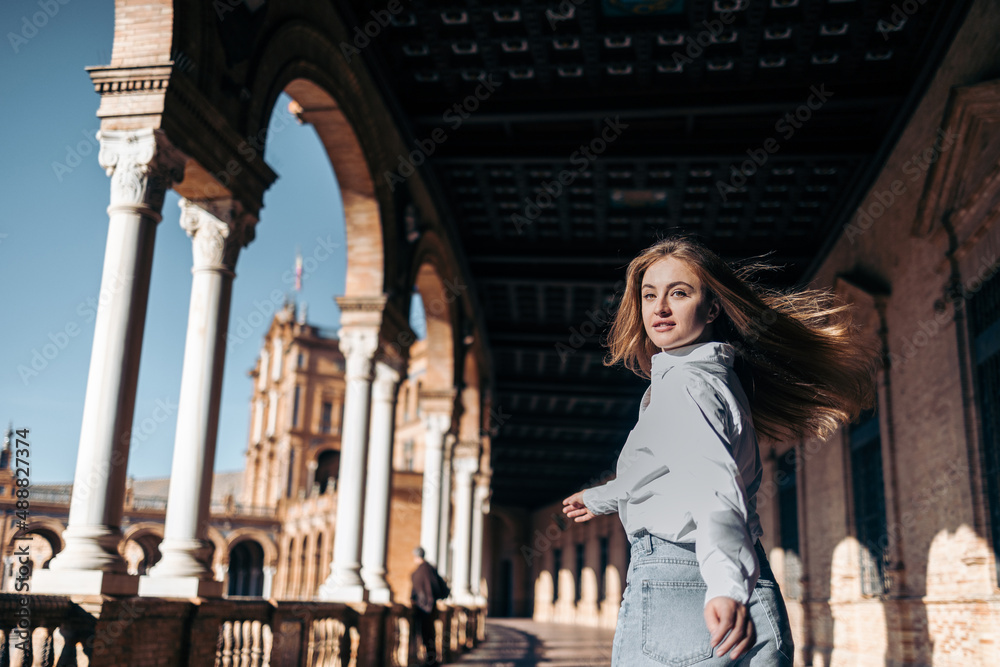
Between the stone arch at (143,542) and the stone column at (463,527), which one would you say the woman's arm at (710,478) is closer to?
the stone column at (463,527)

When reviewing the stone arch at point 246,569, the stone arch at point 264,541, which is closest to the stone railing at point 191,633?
the stone arch at point 264,541

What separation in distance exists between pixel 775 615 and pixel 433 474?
54.2ft

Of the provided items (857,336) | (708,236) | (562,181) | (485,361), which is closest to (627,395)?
(485,361)

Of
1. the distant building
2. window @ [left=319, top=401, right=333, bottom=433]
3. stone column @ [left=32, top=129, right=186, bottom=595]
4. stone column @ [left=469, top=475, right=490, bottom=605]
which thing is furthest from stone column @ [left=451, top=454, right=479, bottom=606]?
window @ [left=319, top=401, right=333, bottom=433]

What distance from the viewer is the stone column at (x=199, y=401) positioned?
6.87 m

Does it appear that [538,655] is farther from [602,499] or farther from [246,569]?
[246,569]

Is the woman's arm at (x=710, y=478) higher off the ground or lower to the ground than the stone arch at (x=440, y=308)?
lower

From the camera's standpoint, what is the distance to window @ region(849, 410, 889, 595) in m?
13.3

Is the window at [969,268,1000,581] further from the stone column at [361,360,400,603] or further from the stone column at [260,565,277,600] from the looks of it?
the stone column at [260,565,277,600]

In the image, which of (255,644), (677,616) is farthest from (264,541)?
(677,616)

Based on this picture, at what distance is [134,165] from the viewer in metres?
6.54

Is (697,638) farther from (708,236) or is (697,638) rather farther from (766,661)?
(708,236)

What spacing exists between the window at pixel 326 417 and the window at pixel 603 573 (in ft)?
93.2

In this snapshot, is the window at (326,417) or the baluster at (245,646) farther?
the window at (326,417)
